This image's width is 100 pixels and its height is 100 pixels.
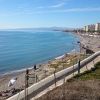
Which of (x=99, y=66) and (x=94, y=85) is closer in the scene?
(x=94, y=85)

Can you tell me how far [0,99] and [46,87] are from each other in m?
4.28

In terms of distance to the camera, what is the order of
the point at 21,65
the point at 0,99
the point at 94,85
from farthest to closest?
1. the point at 21,65
2. the point at 0,99
3. the point at 94,85

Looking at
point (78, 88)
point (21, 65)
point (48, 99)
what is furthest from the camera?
point (21, 65)

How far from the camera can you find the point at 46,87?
825 inches

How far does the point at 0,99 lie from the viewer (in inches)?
896

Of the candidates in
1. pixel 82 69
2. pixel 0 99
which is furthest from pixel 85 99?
pixel 82 69

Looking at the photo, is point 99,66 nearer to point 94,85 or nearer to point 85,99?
point 94,85

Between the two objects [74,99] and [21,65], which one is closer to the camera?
[74,99]

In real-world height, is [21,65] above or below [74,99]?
below

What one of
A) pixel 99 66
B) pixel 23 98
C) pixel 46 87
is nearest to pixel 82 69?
pixel 99 66

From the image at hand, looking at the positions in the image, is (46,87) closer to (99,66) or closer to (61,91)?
(61,91)

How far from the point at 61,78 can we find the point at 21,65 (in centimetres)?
3739

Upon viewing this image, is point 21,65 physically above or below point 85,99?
below

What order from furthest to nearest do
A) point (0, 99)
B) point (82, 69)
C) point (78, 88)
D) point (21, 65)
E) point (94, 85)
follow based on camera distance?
point (21, 65), point (82, 69), point (0, 99), point (94, 85), point (78, 88)
